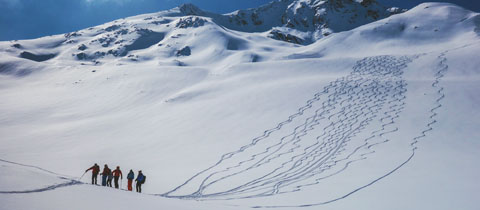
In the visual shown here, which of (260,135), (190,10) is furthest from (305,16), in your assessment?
(260,135)

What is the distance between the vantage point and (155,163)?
16.3 meters

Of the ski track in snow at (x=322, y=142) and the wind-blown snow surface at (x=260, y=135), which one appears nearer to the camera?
the wind-blown snow surface at (x=260, y=135)

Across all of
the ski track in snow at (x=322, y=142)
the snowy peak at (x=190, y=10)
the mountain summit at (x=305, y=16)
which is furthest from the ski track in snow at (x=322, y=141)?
the snowy peak at (x=190, y=10)

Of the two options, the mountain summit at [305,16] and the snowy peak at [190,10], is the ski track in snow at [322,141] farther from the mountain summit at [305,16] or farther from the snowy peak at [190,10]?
the snowy peak at [190,10]

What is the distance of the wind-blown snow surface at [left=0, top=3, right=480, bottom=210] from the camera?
31.6 feet

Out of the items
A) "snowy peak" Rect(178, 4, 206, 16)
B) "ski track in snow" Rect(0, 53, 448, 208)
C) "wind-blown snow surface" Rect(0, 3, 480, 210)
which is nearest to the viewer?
"wind-blown snow surface" Rect(0, 3, 480, 210)

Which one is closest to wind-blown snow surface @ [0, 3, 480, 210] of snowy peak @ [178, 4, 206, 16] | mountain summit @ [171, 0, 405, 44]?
mountain summit @ [171, 0, 405, 44]

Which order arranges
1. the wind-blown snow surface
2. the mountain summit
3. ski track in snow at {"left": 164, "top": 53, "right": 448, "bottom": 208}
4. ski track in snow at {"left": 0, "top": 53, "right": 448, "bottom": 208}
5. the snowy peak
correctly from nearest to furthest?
the wind-blown snow surface
ski track in snow at {"left": 0, "top": 53, "right": 448, "bottom": 208}
ski track in snow at {"left": 164, "top": 53, "right": 448, "bottom": 208}
the mountain summit
the snowy peak

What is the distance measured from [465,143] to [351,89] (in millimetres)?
11264

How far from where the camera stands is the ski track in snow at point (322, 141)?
12.0m

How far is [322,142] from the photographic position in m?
17.2

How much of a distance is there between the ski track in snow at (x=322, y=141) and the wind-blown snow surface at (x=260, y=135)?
8 cm

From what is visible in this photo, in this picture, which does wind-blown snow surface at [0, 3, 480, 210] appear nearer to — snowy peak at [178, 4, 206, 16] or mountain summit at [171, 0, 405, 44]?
mountain summit at [171, 0, 405, 44]

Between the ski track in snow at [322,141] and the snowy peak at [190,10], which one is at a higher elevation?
the snowy peak at [190,10]
